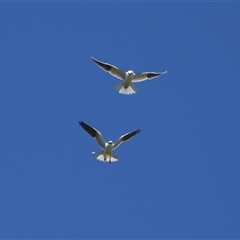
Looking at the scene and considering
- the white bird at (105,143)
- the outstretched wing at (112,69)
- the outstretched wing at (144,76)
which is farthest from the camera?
the outstretched wing at (144,76)

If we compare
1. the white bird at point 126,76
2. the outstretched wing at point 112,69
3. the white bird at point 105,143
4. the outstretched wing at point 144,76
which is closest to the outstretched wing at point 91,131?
the white bird at point 105,143

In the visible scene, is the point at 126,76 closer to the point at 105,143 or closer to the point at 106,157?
the point at 105,143

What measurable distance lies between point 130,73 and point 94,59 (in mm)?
1086

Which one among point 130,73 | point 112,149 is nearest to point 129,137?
point 112,149

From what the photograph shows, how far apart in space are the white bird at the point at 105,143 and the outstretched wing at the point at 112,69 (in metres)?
1.68

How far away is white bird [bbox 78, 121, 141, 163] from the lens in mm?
14875

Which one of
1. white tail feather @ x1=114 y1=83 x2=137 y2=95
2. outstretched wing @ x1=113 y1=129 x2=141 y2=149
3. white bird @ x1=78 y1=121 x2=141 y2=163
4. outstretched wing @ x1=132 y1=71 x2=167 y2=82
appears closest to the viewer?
white bird @ x1=78 y1=121 x2=141 y2=163

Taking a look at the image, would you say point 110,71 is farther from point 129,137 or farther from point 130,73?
point 129,137

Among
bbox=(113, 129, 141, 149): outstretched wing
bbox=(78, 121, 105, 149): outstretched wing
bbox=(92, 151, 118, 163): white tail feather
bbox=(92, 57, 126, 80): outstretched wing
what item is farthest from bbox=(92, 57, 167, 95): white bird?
bbox=(92, 151, 118, 163): white tail feather

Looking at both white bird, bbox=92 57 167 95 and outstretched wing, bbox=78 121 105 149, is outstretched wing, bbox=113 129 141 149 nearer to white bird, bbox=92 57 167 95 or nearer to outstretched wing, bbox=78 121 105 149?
outstretched wing, bbox=78 121 105 149

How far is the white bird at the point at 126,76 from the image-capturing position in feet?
51.1

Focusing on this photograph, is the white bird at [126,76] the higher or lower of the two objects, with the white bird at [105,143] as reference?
higher

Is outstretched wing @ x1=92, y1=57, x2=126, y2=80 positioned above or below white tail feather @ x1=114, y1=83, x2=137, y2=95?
above

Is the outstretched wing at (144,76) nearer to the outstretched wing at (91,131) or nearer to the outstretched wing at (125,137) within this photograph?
the outstretched wing at (125,137)
